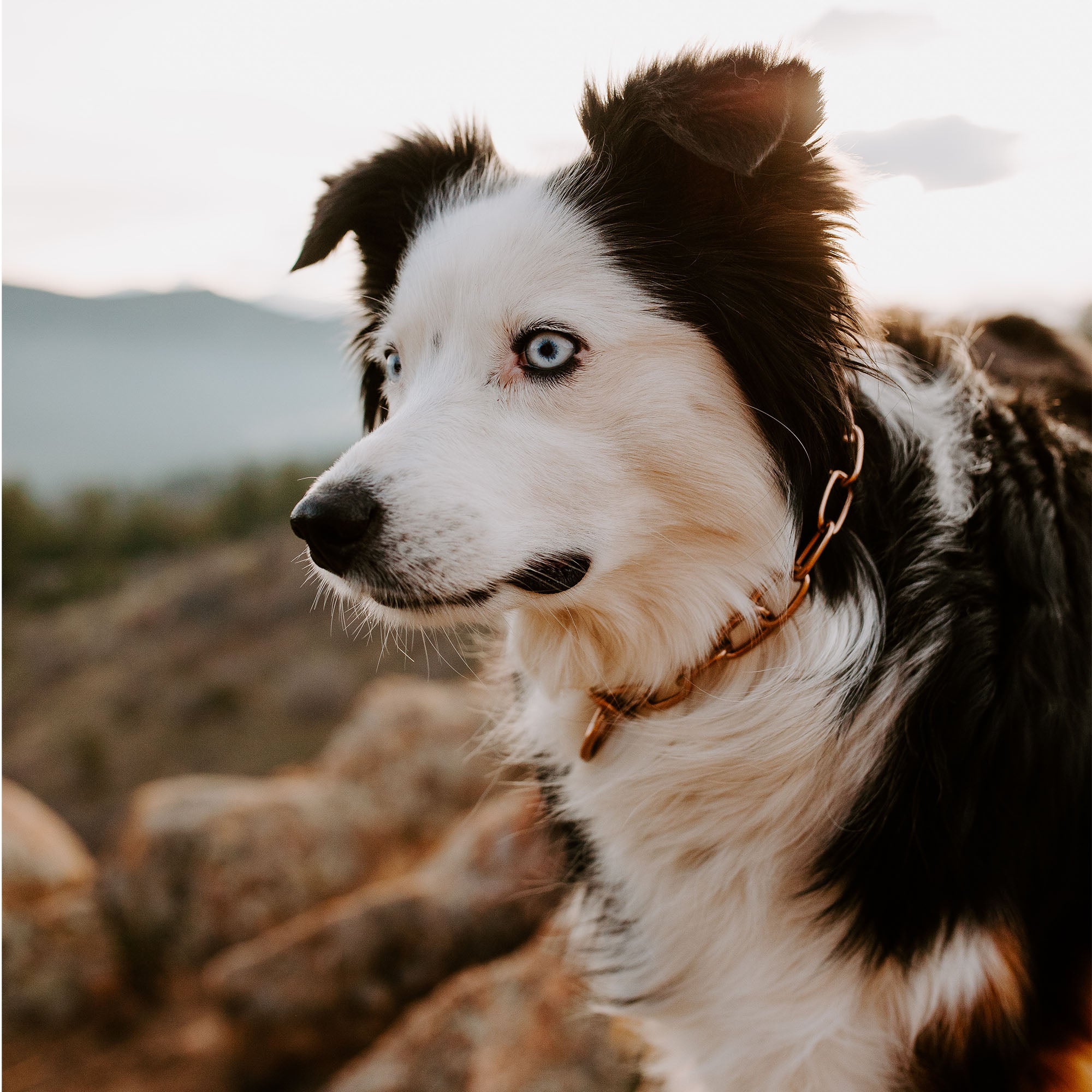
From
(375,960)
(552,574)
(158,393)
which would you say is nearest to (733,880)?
(552,574)

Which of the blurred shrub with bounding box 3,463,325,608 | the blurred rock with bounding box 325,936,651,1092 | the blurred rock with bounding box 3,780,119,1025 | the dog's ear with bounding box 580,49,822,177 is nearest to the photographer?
the dog's ear with bounding box 580,49,822,177

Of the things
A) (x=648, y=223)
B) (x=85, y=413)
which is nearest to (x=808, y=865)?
(x=648, y=223)

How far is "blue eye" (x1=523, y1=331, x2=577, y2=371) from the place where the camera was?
1.36m

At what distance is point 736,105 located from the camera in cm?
115

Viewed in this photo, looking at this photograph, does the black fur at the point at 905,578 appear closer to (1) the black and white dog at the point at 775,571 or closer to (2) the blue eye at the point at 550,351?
(1) the black and white dog at the point at 775,571

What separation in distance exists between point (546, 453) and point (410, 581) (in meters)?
0.32

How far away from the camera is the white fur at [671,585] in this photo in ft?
4.34

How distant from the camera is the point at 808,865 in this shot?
147 centimetres

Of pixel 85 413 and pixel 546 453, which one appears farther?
pixel 85 413

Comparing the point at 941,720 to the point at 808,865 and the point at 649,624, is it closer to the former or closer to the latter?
the point at 808,865

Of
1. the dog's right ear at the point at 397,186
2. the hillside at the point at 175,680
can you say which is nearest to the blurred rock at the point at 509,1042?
the dog's right ear at the point at 397,186

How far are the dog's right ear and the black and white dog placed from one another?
28 centimetres

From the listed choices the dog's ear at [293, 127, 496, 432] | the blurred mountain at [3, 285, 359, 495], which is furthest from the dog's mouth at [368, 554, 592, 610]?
the blurred mountain at [3, 285, 359, 495]

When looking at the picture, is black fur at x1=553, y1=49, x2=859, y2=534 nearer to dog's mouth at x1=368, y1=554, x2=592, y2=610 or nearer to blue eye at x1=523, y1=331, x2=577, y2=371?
blue eye at x1=523, y1=331, x2=577, y2=371
